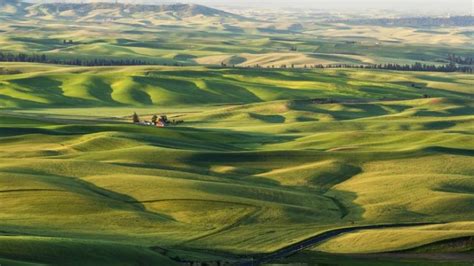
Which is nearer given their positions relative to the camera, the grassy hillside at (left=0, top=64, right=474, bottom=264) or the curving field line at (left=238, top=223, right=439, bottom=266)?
the curving field line at (left=238, top=223, right=439, bottom=266)

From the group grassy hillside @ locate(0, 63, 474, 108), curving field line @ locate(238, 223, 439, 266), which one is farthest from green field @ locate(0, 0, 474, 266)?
grassy hillside @ locate(0, 63, 474, 108)

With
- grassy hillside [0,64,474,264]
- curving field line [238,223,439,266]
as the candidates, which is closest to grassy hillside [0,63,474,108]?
grassy hillside [0,64,474,264]

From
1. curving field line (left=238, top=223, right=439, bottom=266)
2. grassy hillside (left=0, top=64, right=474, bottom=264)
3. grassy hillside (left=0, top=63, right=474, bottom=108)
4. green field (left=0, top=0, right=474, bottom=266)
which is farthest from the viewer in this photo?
grassy hillside (left=0, top=63, right=474, bottom=108)

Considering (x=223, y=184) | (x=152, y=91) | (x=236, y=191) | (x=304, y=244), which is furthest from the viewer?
(x=152, y=91)

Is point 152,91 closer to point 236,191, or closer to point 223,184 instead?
point 223,184

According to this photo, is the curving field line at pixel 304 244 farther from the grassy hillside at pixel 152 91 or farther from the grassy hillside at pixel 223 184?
the grassy hillside at pixel 152 91

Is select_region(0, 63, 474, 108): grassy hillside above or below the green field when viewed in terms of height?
below

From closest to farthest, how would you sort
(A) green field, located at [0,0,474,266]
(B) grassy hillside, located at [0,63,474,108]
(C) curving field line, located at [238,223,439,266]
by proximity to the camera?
1. (C) curving field line, located at [238,223,439,266]
2. (A) green field, located at [0,0,474,266]
3. (B) grassy hillside, located at [0,63,474,108]

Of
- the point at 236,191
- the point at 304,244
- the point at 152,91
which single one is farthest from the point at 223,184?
the point at 152,91

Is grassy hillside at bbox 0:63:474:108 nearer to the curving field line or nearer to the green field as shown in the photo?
the green field
